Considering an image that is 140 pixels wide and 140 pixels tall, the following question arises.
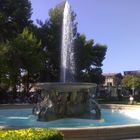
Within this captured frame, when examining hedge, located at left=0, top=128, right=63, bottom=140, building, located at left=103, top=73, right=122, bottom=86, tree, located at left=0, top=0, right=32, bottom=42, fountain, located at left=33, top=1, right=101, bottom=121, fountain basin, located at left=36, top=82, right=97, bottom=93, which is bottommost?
hedge, located at left=0, top=128, right=63, bottom=140

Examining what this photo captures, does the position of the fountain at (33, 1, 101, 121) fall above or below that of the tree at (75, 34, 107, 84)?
below

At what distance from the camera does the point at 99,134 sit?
1255 centimetres

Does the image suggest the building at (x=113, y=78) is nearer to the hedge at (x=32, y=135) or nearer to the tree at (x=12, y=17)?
the tree at (x=12, y=17)

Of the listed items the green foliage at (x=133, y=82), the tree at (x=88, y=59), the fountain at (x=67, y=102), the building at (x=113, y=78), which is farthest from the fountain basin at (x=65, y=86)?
the building at (x=113, y=78)

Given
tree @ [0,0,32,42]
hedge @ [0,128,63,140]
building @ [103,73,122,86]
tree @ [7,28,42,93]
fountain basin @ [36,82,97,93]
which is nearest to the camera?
hedge @ [0,128,63,140]

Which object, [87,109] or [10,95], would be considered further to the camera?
[10,95]

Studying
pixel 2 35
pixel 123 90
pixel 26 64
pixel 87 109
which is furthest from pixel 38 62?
pixel 123 90

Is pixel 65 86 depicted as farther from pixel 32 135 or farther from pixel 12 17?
pixel 12 17

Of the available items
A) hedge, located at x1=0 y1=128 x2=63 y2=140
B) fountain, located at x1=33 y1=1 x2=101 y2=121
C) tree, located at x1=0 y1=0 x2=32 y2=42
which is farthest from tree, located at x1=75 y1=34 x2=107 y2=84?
hedge, located at x1=0 y1=128 x2=63 y2=140

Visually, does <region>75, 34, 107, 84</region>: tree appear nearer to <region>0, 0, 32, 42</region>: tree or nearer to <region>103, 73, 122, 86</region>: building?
<region>0, 0, 32, 42</region>: tree

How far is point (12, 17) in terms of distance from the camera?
50156 millimetres

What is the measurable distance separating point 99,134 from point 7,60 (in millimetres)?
32628

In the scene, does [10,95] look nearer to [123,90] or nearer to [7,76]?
[7,76]

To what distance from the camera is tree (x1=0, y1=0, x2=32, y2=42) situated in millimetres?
49219
